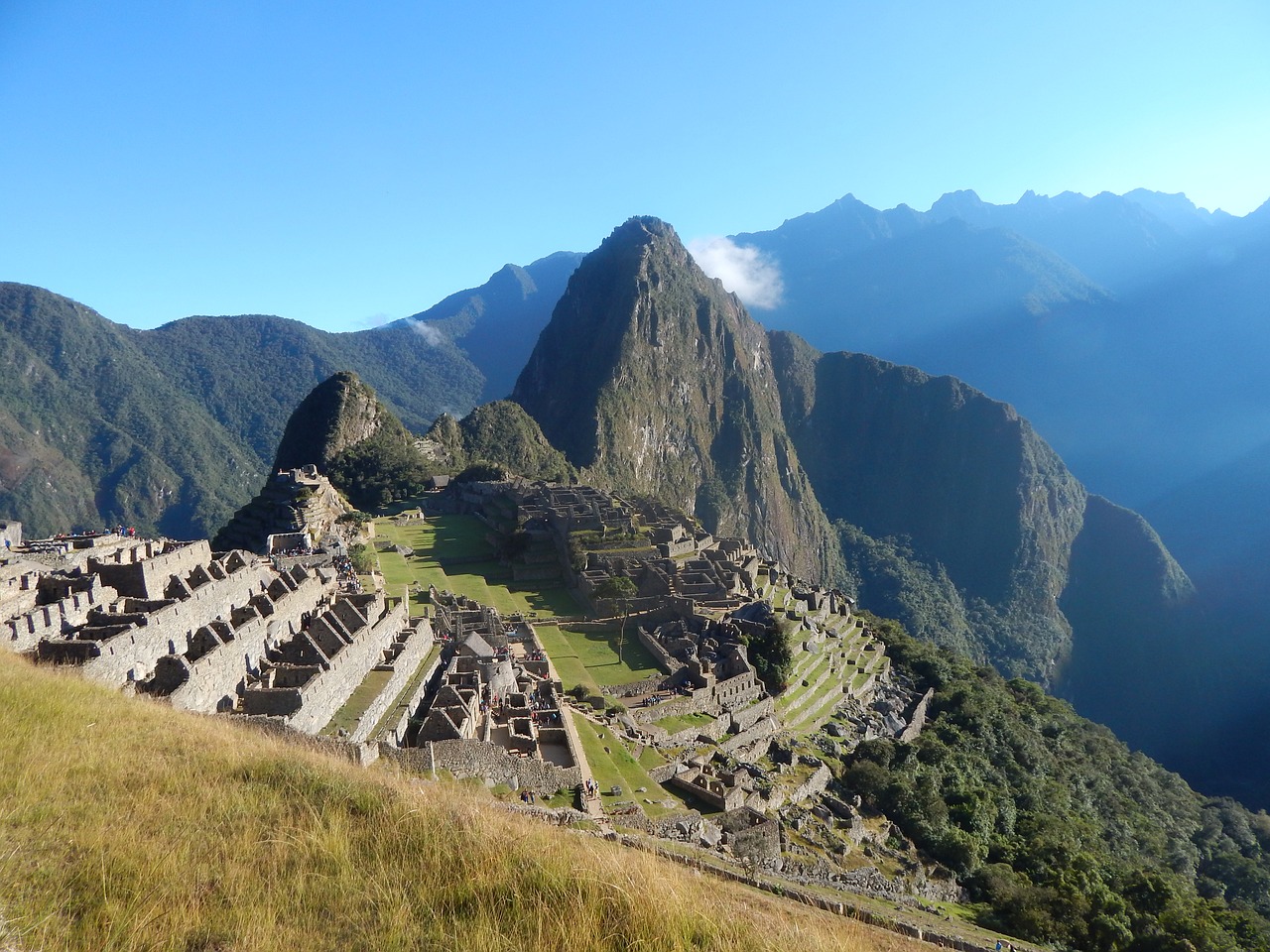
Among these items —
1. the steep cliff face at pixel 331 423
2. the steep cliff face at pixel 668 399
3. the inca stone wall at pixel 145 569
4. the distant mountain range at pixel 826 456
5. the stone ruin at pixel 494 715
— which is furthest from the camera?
the steep cliff face at pixel 668 399

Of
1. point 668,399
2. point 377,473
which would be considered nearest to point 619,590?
point 377,473

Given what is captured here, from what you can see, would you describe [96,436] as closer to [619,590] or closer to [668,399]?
[619,590]

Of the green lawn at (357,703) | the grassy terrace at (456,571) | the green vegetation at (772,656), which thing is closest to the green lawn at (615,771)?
the green lawn at (357,703)

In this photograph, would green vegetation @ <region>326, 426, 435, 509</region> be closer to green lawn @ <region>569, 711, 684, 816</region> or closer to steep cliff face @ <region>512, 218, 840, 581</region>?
green lawn @ <region>569, 711, 684, 816</region>

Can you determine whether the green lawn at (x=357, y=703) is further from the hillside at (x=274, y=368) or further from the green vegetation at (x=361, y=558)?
the hillside at (x=274, y=368)

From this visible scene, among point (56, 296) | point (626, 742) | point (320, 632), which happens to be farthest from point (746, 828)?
point (56, 296)

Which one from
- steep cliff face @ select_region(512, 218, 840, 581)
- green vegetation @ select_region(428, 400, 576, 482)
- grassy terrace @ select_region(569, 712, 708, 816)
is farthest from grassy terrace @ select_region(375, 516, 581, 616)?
steep cliff face @ select_region(512, 218, 840, 581)
